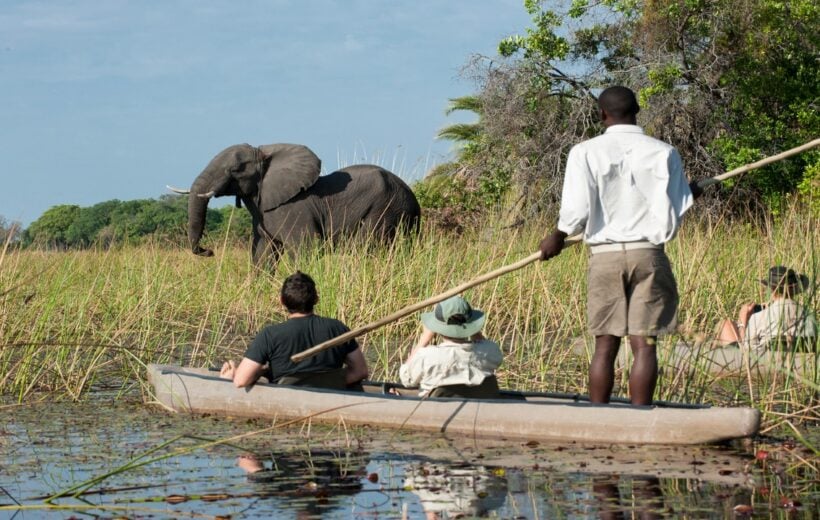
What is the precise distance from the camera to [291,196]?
61.0 feet

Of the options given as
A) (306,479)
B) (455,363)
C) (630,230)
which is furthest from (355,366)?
(306,479)

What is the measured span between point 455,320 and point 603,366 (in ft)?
2.93

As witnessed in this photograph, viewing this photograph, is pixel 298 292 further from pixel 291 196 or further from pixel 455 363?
pixel 291 196

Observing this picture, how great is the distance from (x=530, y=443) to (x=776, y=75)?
16.0m

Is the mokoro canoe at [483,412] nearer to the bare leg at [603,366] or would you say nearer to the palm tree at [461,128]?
the bare leg at [603,366]

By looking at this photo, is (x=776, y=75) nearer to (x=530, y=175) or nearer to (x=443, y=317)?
(x=530, y=175)

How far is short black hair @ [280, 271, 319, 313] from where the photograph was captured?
25.4 feet

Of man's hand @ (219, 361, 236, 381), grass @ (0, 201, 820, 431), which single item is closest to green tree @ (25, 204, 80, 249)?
grass @ (0, 201, 820, 431)

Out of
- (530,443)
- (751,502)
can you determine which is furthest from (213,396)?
(751,502)

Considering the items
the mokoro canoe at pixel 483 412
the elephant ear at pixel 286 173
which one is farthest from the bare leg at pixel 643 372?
the elephant ear at pixel 286 173

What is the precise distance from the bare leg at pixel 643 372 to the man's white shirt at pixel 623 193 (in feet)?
1.91

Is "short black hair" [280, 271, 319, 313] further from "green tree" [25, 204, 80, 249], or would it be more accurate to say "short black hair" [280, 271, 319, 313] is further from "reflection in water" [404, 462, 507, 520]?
"green tree" [25, 204, 80, 249]

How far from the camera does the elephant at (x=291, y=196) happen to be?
1869 cm

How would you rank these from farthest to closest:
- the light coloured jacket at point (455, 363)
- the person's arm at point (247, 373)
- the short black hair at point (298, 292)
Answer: the person's arm at point (247, 373) < the short black hair at point (298, 292) < the light coloured jacket at point (455, 363)
